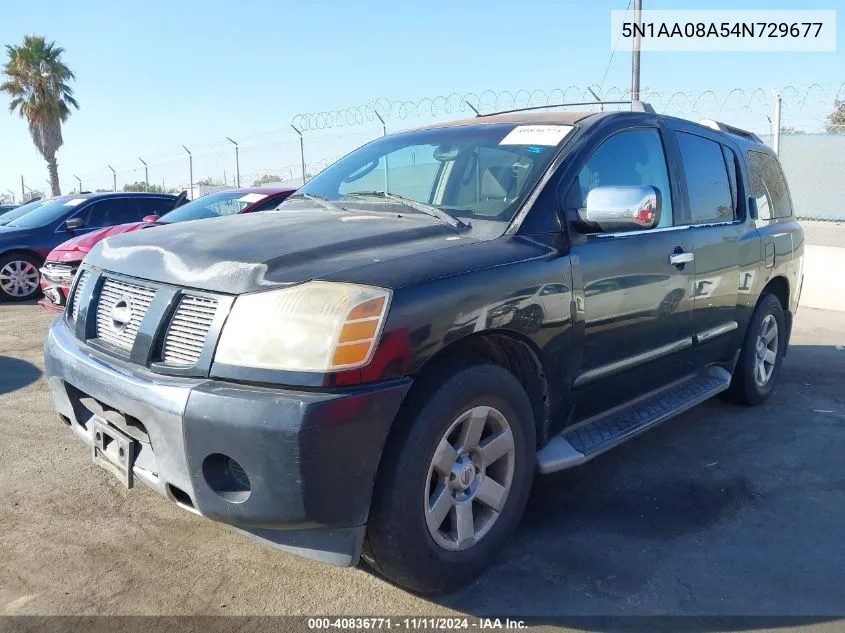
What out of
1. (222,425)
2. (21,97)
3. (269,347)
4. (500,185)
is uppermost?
(21,97)

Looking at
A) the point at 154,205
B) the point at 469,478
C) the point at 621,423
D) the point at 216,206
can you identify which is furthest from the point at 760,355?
the point at 154,205

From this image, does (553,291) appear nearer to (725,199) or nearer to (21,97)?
(725,199)

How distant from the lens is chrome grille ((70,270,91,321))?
3074 mm

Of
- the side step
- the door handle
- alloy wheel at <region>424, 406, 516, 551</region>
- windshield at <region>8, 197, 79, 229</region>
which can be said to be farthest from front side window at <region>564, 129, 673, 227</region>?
windshield at <region>8, 197, 79, 229</region>

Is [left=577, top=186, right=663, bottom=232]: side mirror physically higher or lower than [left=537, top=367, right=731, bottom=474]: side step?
higher

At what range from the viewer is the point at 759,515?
133 inches

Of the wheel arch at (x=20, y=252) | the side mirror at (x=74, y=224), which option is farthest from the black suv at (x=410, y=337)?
the wheel arch at (x=20, y=252)

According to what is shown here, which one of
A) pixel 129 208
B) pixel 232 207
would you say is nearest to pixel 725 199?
pixel 232 207

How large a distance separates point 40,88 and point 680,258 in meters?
33.5

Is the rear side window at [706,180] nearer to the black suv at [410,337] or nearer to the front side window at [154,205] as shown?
the black suv at [410,337]

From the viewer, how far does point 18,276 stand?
31.5 ft

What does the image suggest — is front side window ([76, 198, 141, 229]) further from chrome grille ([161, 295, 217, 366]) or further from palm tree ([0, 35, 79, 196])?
palm tree ([0, 35, 79, 196])

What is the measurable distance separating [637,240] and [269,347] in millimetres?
1967

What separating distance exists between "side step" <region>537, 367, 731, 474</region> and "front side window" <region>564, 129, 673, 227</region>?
0.94 meters
